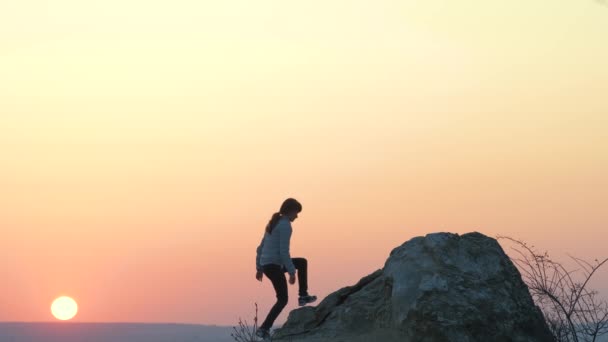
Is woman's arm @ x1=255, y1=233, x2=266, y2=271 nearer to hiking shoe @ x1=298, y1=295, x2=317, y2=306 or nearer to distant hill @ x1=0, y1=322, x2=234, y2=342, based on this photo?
hiking shoe @ x1=298, y1=295, x2=317, y2=306

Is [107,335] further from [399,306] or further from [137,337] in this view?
[399,306]

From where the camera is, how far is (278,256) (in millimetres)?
16094

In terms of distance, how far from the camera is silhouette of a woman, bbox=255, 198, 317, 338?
52.2 feet

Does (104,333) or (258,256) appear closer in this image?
(258,256)

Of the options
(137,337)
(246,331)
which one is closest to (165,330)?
(137,337)

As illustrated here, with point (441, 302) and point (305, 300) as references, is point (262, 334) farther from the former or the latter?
point (441, 302)

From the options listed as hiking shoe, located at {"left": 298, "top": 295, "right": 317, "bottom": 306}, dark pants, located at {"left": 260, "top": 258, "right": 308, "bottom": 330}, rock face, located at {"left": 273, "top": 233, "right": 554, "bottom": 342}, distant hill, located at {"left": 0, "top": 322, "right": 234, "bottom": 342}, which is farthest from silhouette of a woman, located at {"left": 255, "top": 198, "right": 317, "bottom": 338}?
distant hill, located at {"left": 0, "top": 322, "right": 234, "bottom": 342}

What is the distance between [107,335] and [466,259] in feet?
559

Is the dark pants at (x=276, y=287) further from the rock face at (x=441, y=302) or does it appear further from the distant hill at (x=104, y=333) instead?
the distant hill at (x=104, y=333)

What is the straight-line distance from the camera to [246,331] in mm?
16375

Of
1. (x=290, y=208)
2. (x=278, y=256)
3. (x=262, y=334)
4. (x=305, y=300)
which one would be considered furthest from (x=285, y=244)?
(x=262, y=334)

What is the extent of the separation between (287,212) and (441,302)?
3.12 meters

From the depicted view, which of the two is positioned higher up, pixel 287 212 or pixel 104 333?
pixel 104 333

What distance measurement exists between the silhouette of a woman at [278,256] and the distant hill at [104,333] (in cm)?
15048
